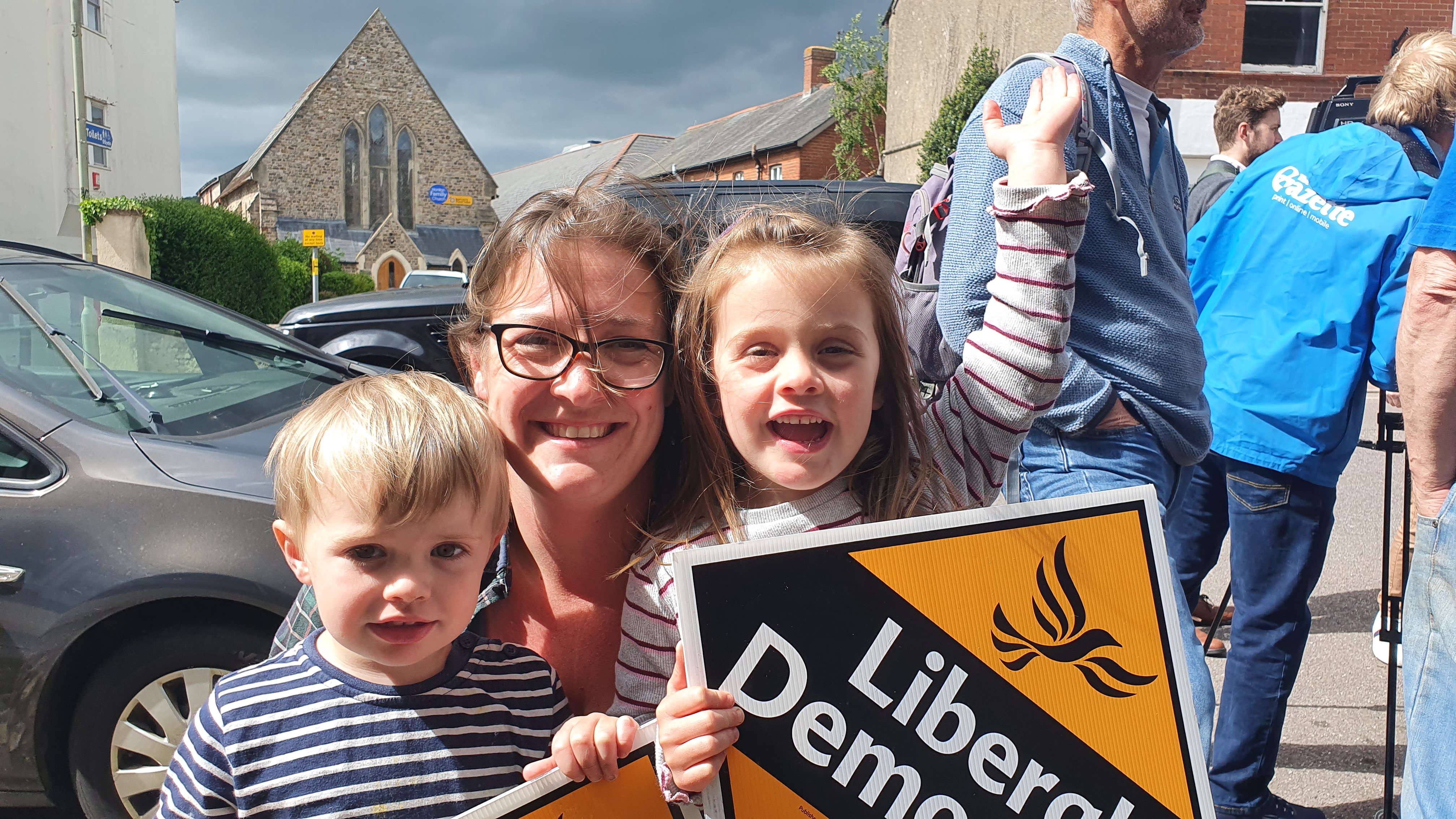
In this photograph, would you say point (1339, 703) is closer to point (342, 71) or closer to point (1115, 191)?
point (1115, 191)

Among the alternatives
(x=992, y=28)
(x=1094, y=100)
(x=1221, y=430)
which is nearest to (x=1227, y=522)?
(x=1221, y=430)

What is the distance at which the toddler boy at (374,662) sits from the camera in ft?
4.26

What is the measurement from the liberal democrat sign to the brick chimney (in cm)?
3851

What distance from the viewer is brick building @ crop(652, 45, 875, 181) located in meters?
32.0

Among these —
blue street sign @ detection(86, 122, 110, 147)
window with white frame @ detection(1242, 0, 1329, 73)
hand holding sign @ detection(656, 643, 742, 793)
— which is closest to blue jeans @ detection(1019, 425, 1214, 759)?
hand holding sign @ detection(656, 643, 742, 793)

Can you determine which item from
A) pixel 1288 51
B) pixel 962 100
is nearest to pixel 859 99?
pixel 962 100

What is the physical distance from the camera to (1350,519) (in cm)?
672

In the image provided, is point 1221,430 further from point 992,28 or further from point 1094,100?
point 992,28

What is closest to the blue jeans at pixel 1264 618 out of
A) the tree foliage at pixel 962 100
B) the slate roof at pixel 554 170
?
the tree foliage at pixel 962 100

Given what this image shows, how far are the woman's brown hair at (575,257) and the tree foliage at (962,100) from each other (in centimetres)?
2047

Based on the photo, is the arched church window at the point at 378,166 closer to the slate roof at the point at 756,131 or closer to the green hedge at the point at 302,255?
the green hedge at the point at 302,255

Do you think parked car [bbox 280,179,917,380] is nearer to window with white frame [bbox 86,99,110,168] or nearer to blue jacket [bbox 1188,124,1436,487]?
blue jacket [bbox 1188,124,1436,487]

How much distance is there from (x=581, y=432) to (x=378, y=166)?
48197mm

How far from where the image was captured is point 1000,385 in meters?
1.50
